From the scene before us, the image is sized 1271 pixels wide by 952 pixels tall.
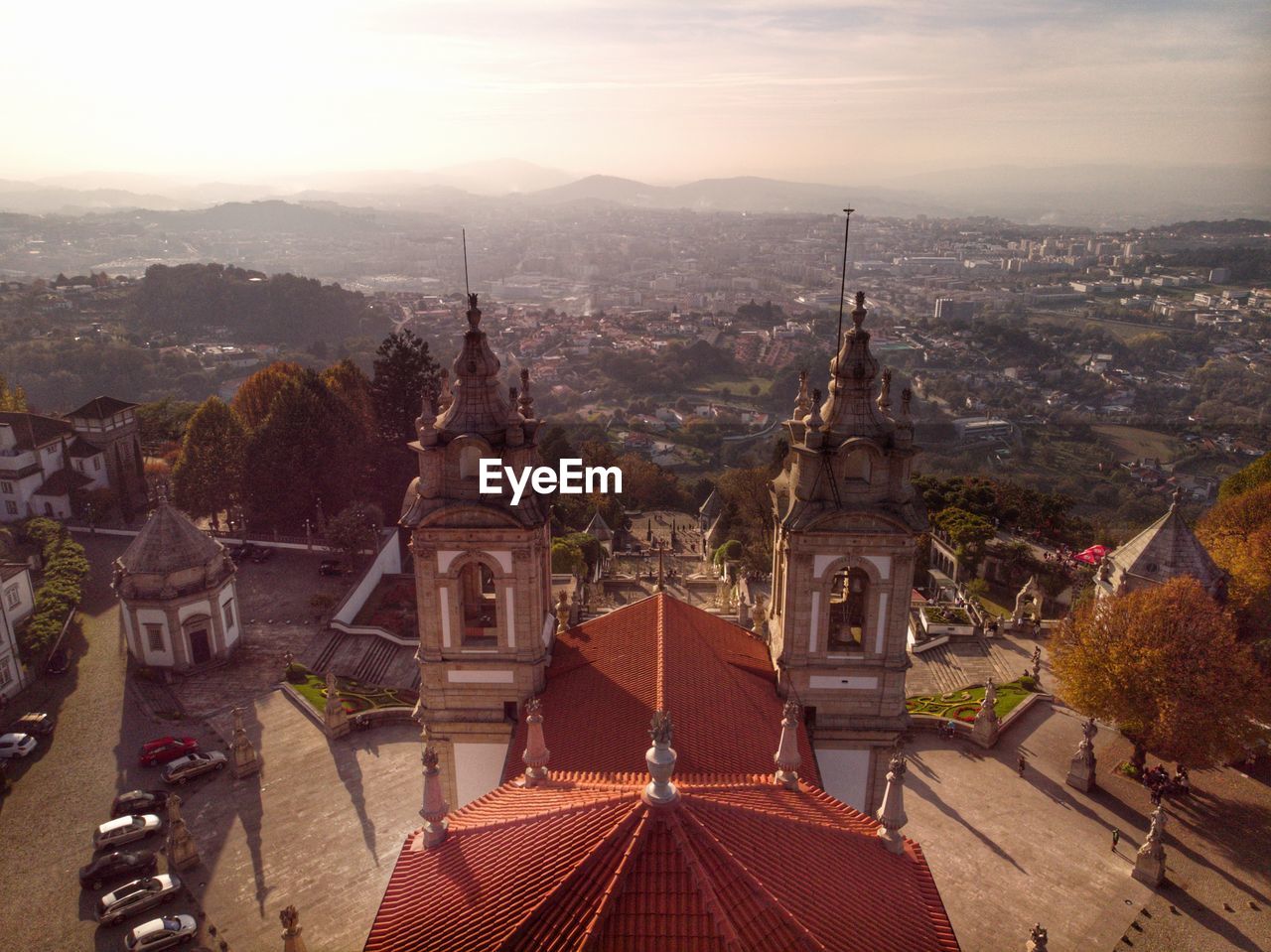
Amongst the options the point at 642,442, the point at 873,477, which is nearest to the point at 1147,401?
the point at 642,442

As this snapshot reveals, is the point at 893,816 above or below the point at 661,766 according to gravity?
below

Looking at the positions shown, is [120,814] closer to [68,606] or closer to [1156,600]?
[68,606]

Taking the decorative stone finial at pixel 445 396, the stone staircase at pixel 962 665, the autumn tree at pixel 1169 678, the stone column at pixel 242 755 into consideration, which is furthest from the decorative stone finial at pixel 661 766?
the stone staircase at pixel 962 665

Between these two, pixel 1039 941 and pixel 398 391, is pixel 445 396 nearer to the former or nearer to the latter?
pixel 1039 941

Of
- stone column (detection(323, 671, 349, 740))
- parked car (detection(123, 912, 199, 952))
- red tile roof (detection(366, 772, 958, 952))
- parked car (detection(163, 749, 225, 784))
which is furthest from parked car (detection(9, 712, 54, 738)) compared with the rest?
red tile roof (detection(366, 772, 958, 952))

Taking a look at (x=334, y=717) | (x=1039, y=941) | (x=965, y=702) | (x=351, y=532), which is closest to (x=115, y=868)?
(x=334, y=717)

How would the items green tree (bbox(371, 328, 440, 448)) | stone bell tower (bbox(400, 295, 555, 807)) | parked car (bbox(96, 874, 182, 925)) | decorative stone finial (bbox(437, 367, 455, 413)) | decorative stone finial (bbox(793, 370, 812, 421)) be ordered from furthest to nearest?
green tree (bbox(371, 328, 440, 448)) → parked car (bbox(96, 874, 182, 925)) → decorative stone finial (bbox(793, 370, 812, 421)) → decorative stone finial (bbox(437, 367, 455, 413)) → stone bell tower (bbox(400, 295, 555, 807))

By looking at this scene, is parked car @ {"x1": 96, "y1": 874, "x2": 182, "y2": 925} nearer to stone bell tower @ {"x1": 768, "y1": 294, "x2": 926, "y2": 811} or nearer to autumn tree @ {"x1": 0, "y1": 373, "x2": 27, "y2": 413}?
stone bell tower @ {"x1": 768, "y1": 294, "x2": 926, "y2": 811}

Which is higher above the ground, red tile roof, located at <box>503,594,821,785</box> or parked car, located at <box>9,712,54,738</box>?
red tile roof, located at <box>503,594,821,785</box>
